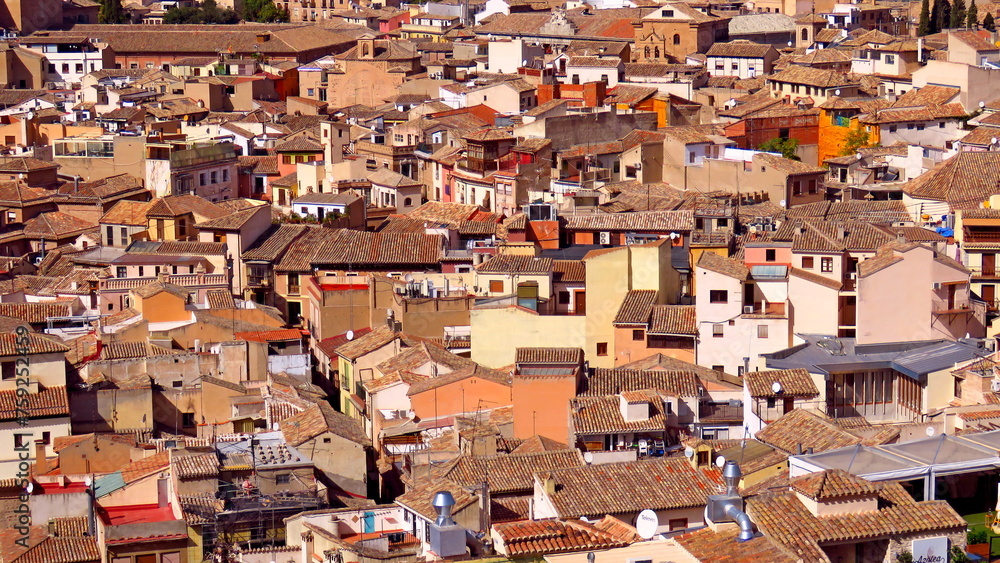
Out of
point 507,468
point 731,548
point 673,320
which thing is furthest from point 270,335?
point 731,548

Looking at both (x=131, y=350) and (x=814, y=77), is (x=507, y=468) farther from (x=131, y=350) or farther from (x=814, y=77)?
(x=814, y=77)

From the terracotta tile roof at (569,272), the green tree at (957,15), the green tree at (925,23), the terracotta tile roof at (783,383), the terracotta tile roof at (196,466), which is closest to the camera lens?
the terracotta tile roof at (196,466)

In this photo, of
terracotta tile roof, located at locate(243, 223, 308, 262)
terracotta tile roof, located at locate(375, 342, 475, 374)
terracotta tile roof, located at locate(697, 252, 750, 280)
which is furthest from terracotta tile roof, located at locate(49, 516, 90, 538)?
terracotta tile roof, located at locate(243, 223, 308, 262)

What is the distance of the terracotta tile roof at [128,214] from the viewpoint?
37.2m

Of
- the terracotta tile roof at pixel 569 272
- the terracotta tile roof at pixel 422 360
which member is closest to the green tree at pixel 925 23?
the terracotta tile roof at pixel 569 272

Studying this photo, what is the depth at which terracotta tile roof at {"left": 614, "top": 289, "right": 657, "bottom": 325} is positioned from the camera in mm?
26453

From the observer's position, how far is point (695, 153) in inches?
1483

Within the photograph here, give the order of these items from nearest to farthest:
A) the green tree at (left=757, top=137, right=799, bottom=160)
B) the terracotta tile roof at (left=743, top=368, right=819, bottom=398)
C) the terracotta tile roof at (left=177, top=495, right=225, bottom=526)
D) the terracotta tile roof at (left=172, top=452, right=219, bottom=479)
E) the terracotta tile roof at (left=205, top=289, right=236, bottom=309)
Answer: the terracotta tile roof at (left=177, top=495, right=225, bottom=526) → the terracotta tile roof at (left=172, top=452, right=219, bottom=479) → the terracotta tile roof at (left=743, top=368, right=819, bottom=398) → the terracotta tile roof at (left=205, top=289, right=236, bottom=309) → the green tree at (left=757, top=137, right=799, bottom=160)

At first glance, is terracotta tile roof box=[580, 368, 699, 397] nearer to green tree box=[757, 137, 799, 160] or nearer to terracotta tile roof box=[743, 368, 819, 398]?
terracotta tile roof box=[743, 368, 819, 398]

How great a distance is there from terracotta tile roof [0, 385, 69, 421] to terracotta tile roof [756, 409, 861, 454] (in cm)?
891

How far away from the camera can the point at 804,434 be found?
19.5m

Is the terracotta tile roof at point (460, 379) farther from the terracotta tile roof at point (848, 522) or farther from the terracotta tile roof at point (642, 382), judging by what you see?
the terracotta tile roof at point (848, 522)

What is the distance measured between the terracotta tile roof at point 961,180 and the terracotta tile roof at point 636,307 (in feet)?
20.4

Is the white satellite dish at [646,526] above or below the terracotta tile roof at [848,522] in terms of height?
below
